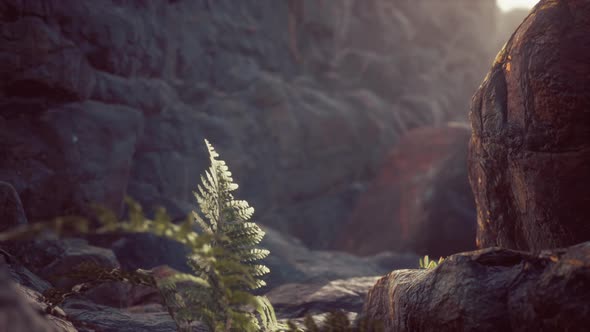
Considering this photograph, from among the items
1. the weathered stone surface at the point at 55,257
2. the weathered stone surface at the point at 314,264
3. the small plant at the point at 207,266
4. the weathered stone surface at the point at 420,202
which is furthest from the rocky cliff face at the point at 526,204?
the weathered stone surface at the point at 420,202

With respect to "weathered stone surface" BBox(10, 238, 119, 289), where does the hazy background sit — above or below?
above

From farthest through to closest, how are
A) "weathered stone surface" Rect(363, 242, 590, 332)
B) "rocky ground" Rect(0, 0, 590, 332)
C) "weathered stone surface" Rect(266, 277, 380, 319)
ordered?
"weathered stone surface" Rect(266, 277, 380, 319) < "rocky ground" Rect(0, 0, 590, 332) < "weathered stone surface" Rect(363, 242, 590, 332)

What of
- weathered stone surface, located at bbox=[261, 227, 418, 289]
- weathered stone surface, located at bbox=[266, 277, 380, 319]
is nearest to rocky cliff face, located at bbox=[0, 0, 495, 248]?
weathered stone surface, located at bbox=[261, 227, 418, 289]

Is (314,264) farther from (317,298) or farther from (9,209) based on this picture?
(9,209)

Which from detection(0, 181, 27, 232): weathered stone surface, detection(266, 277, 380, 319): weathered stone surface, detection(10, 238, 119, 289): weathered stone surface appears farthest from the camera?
detection(266, 277, 380, 319): weathered stone surface

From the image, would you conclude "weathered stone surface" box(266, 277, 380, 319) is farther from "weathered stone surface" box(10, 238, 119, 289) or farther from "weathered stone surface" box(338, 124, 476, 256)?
"weathered stone surface" box(338, 124, 476, 256)

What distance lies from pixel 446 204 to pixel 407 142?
335 centimetres

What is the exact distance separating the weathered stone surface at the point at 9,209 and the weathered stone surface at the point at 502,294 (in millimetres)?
2688

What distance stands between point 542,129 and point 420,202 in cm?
615

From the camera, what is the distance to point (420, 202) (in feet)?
27.7

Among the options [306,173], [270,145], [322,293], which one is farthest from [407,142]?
[322,293]

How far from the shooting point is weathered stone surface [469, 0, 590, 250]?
7.56ft

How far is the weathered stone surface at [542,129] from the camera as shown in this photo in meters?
2.30

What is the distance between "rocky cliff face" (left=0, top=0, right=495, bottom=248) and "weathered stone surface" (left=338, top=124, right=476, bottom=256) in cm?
42
